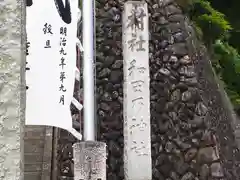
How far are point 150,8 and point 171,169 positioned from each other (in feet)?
10.1

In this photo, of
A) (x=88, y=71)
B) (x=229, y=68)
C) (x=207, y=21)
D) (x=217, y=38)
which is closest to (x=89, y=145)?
(x=88, y=71)

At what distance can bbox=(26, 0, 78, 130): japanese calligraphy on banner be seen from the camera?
16.0ft

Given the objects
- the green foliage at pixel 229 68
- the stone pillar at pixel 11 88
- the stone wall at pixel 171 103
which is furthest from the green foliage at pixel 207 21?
the stone pillar at pixel 11 88

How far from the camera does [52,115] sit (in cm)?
489

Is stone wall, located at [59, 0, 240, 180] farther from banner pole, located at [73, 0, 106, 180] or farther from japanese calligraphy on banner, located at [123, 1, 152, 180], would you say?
banner pole, located at [73, 0, 106, 180]

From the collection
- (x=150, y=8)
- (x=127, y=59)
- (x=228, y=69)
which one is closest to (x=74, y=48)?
(x=127, y=59)

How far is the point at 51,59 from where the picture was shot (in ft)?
16.8

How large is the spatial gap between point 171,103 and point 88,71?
275cm

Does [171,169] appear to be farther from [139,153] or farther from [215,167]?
[139,153]

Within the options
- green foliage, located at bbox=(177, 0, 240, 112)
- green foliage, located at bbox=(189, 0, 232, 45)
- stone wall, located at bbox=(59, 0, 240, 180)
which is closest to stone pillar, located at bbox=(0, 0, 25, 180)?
stone wall, located at bbox=(59, 0, 240, 180)

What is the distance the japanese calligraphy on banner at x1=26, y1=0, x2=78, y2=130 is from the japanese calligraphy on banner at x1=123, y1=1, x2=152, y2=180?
1.61 m

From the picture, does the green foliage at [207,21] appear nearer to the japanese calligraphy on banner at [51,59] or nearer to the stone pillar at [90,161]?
the japanese calligraphy on banner at [51,59]

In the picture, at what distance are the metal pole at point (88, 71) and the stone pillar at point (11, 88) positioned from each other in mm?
3127

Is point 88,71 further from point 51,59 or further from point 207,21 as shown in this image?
point 207,21
